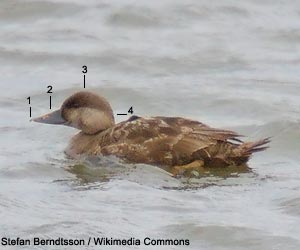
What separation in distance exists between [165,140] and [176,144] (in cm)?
11

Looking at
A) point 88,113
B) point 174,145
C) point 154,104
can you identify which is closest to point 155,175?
point 174,145

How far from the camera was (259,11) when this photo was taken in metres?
19.2

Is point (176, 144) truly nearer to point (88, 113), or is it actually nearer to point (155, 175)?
point (155, 175)

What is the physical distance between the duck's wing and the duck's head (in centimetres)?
58

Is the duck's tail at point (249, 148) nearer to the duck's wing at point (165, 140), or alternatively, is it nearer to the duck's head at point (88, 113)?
the duck's wing at point (165, 140)

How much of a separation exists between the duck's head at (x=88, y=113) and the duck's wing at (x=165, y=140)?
1.91 feet

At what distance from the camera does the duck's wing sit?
11461 mm

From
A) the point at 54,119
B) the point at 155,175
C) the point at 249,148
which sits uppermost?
the point at 54,119

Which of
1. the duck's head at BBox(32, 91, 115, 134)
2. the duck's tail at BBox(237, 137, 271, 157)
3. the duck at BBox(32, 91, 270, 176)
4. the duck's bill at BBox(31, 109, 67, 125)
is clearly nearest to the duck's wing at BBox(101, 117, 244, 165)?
the duck at BBox(32, 91, 270, 176)

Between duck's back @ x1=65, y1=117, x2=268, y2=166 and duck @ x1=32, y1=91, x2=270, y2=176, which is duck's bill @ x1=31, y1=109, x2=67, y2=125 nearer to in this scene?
duck @ x1=32, y1=91, x2=270, y2=176

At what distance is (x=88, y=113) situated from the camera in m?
12.4

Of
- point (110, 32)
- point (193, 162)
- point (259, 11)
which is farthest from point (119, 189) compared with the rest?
point (259, 11)

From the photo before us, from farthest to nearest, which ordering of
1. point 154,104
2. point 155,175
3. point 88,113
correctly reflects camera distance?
point 154,104 → point 88,113 → point 155,175

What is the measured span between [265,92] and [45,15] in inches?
193
